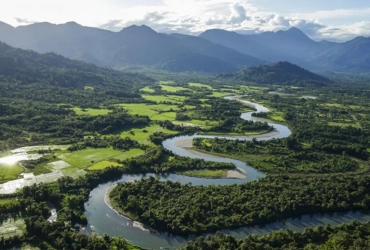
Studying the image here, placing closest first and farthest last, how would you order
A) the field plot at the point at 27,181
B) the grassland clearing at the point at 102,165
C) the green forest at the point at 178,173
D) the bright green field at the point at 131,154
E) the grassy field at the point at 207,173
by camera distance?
the green forest at the point at 178,173, the field plot at the point at 27,181, the grassy field at the point at 207,173, the grassland clearing at the point at 102,165, the bright green field at the point at 131,154

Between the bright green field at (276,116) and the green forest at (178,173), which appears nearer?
the green forest at (178,173)

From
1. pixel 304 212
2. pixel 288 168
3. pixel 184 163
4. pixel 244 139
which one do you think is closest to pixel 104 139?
pixel 184 163

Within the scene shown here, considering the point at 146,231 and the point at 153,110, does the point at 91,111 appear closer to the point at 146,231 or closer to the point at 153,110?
the point at 153,110

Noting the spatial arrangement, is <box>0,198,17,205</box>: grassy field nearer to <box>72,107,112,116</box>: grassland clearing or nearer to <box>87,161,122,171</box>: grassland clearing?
<box>87,161,122,171</box>: grassland clearing

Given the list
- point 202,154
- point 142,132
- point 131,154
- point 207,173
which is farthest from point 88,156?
point 207,173

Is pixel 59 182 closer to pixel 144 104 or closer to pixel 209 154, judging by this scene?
pixel 209 154

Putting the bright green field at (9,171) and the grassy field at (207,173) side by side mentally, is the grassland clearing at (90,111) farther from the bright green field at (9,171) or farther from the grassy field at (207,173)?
the grassy field at (207,173)

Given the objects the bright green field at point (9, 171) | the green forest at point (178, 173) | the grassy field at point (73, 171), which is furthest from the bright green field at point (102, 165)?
the bright green field at point (9, 171)
